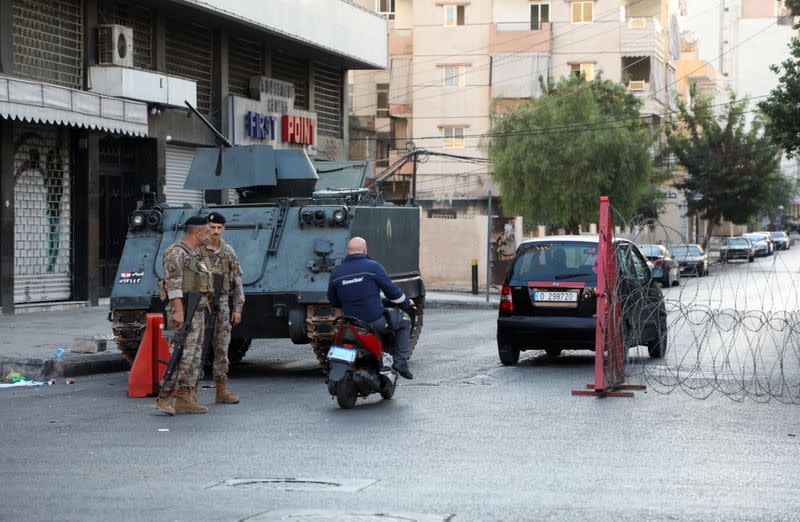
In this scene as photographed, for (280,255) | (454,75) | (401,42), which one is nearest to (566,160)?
(454,75)

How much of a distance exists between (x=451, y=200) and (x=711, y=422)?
50.0 metres

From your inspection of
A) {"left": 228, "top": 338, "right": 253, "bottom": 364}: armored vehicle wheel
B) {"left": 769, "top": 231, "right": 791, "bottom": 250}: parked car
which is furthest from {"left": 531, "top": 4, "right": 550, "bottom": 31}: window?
{"left": 228, "top": 338, "right": 253, "bottom": 364}: armored vehicle wheel

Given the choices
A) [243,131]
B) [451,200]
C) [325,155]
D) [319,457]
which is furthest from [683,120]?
[319,457]

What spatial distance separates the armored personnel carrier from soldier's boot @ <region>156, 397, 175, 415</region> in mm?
3081

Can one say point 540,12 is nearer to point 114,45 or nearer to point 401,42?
point 401,42

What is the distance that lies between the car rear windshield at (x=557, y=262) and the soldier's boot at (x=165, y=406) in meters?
5.65

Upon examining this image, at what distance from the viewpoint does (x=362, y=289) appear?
41.5 feet

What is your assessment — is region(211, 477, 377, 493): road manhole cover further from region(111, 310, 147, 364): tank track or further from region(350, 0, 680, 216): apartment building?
region(350, 0, 680, 216): apartment building

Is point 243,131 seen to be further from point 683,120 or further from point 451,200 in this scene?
point 683,120

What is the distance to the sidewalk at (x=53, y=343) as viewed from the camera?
52.1 feet

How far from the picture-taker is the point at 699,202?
70.2 meters

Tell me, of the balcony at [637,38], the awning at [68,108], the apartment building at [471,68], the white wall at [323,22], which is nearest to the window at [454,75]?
the apartment building at [471,68]

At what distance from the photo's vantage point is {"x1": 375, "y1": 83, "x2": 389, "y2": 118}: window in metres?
63.6

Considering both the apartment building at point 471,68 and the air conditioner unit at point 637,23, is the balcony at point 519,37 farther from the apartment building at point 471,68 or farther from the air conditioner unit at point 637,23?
the air conditioner unit at point 637,23
